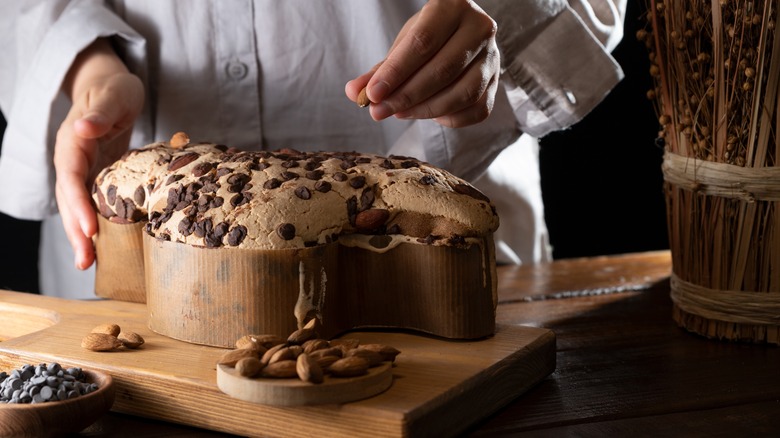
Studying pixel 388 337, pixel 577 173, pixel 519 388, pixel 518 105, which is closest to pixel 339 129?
pixel 518 105

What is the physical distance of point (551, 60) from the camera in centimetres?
118

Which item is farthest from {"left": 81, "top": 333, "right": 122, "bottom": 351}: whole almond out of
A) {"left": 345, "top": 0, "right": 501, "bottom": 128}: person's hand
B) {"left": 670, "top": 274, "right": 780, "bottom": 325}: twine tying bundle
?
{"left": 670, "top": 274, "right": 780, "bottom": 325}: twine tying bundle

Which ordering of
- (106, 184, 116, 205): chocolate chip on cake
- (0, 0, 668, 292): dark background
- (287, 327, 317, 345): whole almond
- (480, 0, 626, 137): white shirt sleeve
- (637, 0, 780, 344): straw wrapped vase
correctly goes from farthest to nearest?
(0, 0, 668, 292): dark background < (480, 0, 626, 137): white shirt sleeve < (106, 184, 116, 205): chocolate chip on cake < (637, 0, 780, 344): straw wrapped vase < (287, 327, 317, 345): whole almond

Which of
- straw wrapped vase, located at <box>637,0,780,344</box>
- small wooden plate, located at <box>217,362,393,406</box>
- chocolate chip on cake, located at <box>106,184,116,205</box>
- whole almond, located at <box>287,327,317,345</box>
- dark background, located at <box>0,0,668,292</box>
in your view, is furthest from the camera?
dark background, located at <box>0,0,668,292</box>

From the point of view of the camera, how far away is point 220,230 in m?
0.86

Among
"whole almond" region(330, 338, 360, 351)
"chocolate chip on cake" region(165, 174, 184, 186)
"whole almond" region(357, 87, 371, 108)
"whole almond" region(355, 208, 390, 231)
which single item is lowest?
"whole almond" region(330, 338, 360, 351)

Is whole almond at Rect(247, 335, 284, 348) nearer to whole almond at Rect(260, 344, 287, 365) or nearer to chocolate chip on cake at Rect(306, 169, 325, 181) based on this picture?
whole almond at Rect(260, 344, 287, 365)

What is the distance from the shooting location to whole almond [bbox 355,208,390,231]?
0.90m

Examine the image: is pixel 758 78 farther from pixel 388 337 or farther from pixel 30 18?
pixel 30 18

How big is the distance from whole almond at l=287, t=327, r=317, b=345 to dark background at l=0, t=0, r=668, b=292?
1389 mm

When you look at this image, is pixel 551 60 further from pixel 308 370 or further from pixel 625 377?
pixel 308 370

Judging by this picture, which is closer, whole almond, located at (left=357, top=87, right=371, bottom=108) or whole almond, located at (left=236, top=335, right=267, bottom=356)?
whole almond, located at (left=236, top=335, right=267, bottom=356)

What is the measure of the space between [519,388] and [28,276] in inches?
55.5

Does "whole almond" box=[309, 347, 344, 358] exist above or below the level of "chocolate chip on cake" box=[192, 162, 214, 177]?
below
